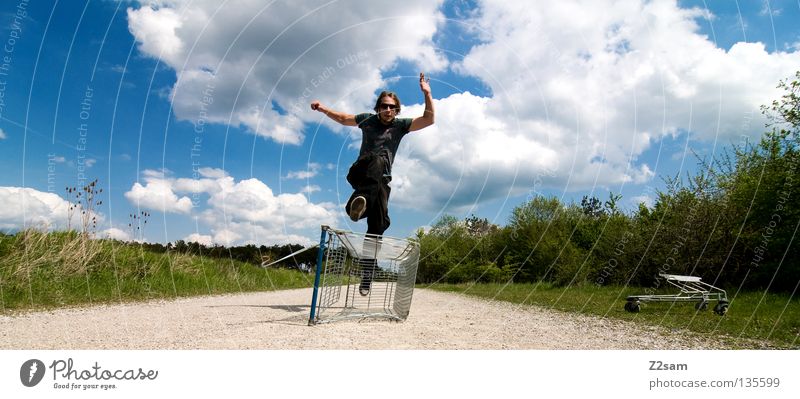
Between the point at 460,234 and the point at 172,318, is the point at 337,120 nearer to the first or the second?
the point at 172,318

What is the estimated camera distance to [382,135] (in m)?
7.25

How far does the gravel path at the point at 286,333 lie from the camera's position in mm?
4852

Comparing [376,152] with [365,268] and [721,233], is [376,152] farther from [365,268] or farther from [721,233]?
[721,233]

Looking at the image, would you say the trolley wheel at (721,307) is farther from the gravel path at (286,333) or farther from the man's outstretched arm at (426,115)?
the man's outstretched arm at (426,115)

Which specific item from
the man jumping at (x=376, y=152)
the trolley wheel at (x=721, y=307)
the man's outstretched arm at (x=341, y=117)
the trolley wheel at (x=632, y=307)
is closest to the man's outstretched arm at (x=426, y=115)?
the man jumping at (x=376, y=152)

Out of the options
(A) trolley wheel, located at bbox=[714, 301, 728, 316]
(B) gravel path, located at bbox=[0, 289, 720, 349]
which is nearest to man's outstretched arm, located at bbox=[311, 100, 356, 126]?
(B) gravel path, located at bbox=[0, 289, 720, 349]

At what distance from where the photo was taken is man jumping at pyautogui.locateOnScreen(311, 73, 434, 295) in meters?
6.76

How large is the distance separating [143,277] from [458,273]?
34786 millimetres

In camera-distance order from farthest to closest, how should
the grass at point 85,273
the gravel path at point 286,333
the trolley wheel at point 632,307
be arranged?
the trolley wheel at point 632,307
the grass at point 85,273
the gravel path at point 286,333

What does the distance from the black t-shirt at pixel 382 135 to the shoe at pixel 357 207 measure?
83cm

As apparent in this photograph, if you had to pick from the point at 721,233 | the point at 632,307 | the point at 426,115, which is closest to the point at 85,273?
the point at 426,115

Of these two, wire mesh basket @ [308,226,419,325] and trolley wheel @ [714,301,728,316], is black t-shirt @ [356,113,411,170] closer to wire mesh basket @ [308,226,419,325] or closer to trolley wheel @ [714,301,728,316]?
wire mesh basket @ [308,226,419,325]

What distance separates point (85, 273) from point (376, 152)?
26.9 feet

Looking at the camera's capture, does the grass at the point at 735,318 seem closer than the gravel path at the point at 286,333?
No
